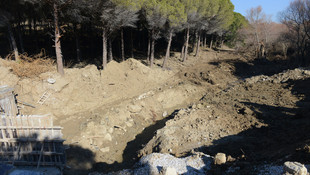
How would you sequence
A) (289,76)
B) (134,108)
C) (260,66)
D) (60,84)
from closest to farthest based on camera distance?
1. (60,84)
2. (134,108)
3. (289,76)
4. (260,66)

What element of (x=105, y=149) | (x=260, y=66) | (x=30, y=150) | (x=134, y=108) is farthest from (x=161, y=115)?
(x=260, y=66)

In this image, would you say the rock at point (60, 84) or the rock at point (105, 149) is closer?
the rock at point (105, 149)

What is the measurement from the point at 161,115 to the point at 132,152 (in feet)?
13.8

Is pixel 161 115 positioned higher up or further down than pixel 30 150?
further down

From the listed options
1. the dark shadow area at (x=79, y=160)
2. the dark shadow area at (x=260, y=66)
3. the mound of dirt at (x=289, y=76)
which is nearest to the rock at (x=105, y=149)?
the dark shadow area at (x=79, y=160)

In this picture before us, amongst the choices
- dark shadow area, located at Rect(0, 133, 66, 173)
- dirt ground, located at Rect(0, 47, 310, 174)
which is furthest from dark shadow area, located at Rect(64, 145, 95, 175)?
dark shadow area, located at Rect(0, 133, 66, 173)

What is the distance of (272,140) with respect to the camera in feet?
29.1

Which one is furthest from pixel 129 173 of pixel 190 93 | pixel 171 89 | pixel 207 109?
pixel 190 93

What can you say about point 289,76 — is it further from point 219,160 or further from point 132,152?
point 132,152

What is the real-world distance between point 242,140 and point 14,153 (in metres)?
9.36

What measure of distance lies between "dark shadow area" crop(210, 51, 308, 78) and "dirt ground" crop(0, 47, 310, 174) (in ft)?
14.4

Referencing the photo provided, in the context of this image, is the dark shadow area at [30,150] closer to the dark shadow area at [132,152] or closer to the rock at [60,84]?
the dark shadow area at [132,152]

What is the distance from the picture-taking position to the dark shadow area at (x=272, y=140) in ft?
22.0

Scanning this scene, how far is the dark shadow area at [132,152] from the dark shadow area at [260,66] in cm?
1387
